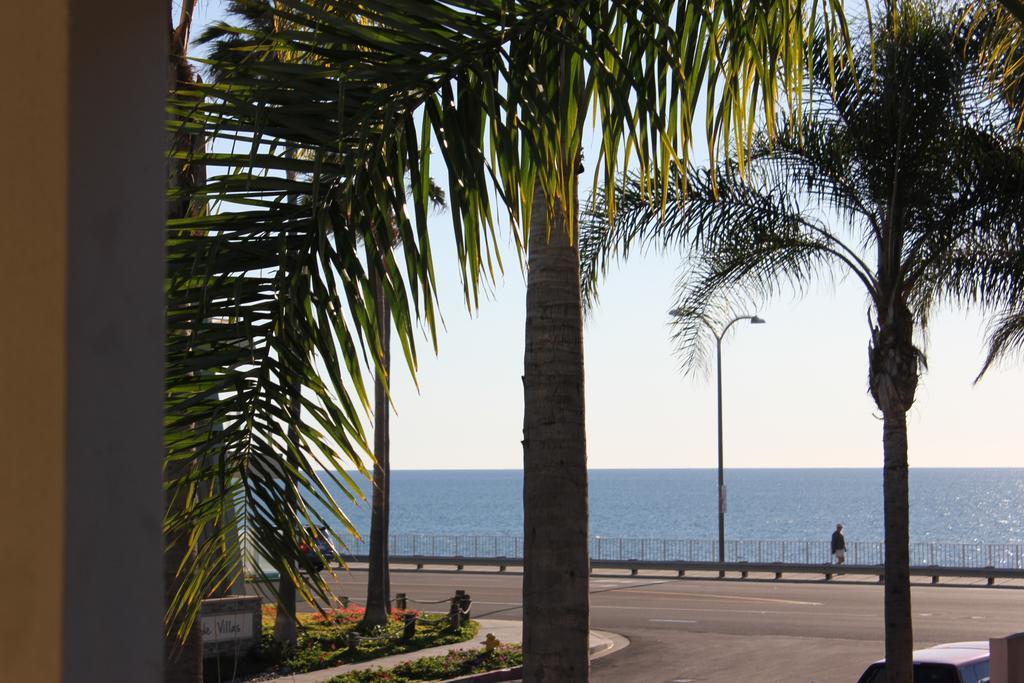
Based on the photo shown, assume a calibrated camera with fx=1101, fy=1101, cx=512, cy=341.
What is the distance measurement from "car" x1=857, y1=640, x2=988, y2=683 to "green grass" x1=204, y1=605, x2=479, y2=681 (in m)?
7.38

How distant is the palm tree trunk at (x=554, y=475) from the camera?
5.47m

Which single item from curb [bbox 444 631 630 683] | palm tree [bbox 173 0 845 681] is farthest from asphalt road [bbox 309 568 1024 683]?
palm tree [bbox 173 0 845 681]

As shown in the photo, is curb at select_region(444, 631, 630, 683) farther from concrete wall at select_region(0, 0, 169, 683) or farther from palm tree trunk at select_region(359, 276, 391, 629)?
concrete wall at select_region(0, 0, 169, 683)

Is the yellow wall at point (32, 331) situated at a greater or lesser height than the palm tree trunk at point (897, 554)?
greater

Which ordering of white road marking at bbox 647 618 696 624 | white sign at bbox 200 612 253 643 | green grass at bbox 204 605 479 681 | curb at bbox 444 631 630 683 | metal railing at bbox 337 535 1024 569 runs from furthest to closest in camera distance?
metal railing at bbox 337 535 1024 569 → white road marking at bbox 647 618 696 624 → green grass at bbox 204 605 479 681 → curb at bbox 444 631 630 683 → white sign at bbox 200 612 253 643

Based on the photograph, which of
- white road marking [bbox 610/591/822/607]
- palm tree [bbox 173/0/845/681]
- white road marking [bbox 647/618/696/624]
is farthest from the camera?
white road marking [bbox 610/591/822/607]

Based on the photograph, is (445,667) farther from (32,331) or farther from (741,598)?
(32,331)

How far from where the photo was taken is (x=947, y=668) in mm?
10117

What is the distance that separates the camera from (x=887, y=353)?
1029 centimetres

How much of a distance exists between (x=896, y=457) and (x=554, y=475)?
558cm

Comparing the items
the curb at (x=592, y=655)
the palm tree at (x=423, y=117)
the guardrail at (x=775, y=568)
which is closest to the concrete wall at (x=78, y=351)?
the palm tree at (x=423, y=117)

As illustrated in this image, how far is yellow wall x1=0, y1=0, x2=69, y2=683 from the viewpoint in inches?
55.7

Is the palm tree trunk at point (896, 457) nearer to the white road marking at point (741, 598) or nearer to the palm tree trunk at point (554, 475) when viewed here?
the palm tree trunk at point (554, 475)

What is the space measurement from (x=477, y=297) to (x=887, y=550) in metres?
7.62
